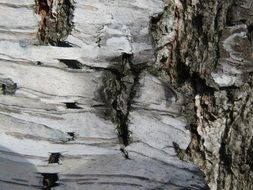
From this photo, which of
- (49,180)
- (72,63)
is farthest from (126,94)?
(49,180)

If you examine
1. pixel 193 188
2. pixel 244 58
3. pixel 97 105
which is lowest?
pixel 193 188

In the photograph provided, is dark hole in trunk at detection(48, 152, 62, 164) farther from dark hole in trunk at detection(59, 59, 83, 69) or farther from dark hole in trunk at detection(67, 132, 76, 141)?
dark hole in trunk at detection(59, 59, 83, 69)

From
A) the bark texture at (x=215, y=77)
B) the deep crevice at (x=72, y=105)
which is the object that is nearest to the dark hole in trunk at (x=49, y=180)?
the deep crevice at (x=72, y=105)

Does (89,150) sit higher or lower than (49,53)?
lower

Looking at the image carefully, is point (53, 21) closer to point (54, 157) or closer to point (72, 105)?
point (72, 105)

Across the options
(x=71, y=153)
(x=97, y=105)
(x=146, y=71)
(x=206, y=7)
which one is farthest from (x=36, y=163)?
(x=206, y=7)

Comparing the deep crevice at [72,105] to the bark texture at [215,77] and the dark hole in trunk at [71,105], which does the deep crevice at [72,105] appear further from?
the bark texture at [215,77]

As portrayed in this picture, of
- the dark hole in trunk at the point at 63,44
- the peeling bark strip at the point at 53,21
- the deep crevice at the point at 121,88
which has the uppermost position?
the peeling bark strip at the point at 53,21

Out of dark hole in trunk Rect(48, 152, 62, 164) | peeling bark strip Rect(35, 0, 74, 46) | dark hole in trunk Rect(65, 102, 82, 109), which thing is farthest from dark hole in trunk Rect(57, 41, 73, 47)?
dark hole in trunk Rect(48, 152, 62, 164)

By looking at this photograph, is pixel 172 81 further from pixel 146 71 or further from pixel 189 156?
pixel 189 156
